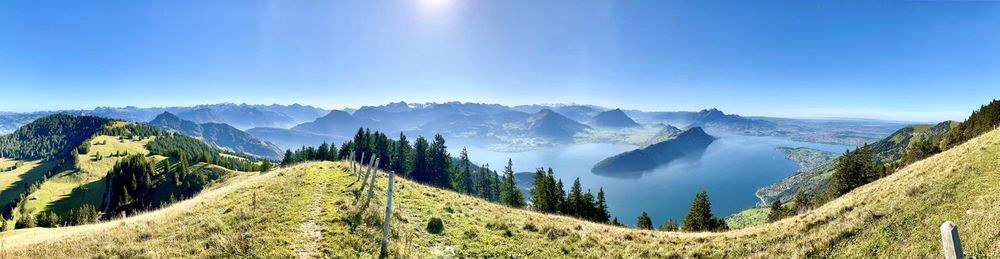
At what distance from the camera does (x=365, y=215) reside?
55.9 feet

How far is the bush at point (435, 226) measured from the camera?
16766 mm

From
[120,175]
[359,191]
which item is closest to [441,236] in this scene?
[359,191]

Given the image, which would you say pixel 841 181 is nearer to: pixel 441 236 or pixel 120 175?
pixel 441 236

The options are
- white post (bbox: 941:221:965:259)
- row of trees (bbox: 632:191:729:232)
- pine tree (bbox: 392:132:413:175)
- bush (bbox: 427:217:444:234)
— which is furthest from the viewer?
pine tree (bbox: 392:132:413:175)

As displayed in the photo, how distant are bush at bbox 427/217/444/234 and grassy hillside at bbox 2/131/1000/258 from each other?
306mm

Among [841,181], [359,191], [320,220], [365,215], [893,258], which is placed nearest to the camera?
[893,258]

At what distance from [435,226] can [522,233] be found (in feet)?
13.0

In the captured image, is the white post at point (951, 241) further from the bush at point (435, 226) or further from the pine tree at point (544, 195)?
the pine tree at point (544, 195)

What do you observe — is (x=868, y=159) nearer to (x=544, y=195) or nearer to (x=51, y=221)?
(x=544, y=195)

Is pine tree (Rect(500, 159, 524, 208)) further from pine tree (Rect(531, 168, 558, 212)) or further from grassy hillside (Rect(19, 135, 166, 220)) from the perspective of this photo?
grassy hillside (Rect(19, 135, 166, 220))

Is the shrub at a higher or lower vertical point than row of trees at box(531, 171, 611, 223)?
higher

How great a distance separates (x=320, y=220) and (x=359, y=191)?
705 cm

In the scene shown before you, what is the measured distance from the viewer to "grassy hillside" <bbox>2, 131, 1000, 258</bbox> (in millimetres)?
11648

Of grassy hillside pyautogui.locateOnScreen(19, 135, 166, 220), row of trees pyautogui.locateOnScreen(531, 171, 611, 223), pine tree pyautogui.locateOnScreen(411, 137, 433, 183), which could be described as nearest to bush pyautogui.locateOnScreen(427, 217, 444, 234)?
row of trees pyautogui.locateOnScreen(531, 171, 611, 223)
